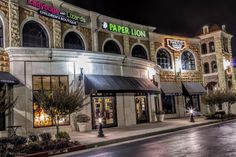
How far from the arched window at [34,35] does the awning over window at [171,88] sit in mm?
15119

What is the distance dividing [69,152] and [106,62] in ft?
36.1

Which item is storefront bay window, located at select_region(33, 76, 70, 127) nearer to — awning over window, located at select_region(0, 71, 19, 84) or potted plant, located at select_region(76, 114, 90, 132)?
potted plant, located at select_region(76, 114, 90, 132)

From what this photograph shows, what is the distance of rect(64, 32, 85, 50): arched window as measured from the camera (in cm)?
2542

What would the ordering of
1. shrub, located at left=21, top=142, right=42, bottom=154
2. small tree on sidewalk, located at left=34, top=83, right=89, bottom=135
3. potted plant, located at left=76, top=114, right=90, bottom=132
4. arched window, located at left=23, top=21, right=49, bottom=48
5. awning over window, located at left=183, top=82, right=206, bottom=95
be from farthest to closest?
awning over window, located at left=183, top=82, right=206, bottom=95, arched window, located at left=23, top=21, right=49, bottom=48, potted plant, located at left=76, top=114, right=90, bottom=132, small tree on sidewalk, located at left=34, top=83, right=89, bottom=135, shrub, located at left=21, top=142, right=42, bottom=154

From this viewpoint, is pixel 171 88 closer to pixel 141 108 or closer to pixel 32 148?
pixel 141 108

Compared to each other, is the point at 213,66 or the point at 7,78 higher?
the point at 213,66

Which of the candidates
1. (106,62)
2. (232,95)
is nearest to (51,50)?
(106,62)

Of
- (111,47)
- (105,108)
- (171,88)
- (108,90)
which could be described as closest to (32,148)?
(108,90)

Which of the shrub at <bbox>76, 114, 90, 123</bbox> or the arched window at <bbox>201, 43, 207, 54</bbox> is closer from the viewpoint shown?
the shrub at <bbox>76, 114, 90, 123</bbox>

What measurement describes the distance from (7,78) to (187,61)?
24.9m

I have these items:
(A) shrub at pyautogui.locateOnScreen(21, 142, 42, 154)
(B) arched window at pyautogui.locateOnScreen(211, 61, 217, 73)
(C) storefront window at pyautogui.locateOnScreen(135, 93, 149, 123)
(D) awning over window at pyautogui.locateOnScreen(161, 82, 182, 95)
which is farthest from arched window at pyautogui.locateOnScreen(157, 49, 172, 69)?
(A) shrub at pyautogui.locateOnScreen(21, 142, 42, 154)

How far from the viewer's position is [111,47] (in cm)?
2928

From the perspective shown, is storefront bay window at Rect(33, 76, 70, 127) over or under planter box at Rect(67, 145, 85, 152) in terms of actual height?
over

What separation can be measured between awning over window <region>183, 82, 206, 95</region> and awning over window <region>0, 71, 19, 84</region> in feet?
72.0
